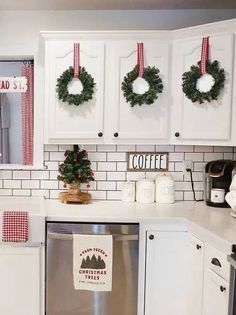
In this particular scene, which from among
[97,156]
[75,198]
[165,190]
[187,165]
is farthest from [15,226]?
[187,165]

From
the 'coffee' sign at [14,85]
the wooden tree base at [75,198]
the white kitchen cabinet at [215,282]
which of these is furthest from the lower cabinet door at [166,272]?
the 'coffee' sign at [14,85]

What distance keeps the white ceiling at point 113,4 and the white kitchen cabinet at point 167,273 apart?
1655 mm

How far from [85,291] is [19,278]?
0.42 metres

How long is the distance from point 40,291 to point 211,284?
106 centimetres

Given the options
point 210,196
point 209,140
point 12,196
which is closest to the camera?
point 209,140

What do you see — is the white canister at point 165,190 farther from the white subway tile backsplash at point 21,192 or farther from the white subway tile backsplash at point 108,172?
the white subway tile backsplash at point 21,192

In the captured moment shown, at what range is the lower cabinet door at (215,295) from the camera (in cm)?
179

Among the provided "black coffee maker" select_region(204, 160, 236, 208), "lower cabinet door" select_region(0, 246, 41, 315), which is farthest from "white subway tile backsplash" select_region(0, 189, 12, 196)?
"black coffee maker" select_region(204, 160, 236, 208)

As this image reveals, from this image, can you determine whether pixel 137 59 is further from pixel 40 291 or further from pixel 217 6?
pixel 40 291

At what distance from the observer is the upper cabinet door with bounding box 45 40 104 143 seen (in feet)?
8.50

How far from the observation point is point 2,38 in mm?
2805

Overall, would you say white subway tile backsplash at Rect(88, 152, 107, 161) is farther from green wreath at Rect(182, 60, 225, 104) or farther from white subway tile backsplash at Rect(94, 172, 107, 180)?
green wreath at Rect(182, 60, 225, 104)

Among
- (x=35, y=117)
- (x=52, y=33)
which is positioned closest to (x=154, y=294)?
(x=35, y=117)

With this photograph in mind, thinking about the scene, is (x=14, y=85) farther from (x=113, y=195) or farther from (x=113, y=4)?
(x=113, y=195)
